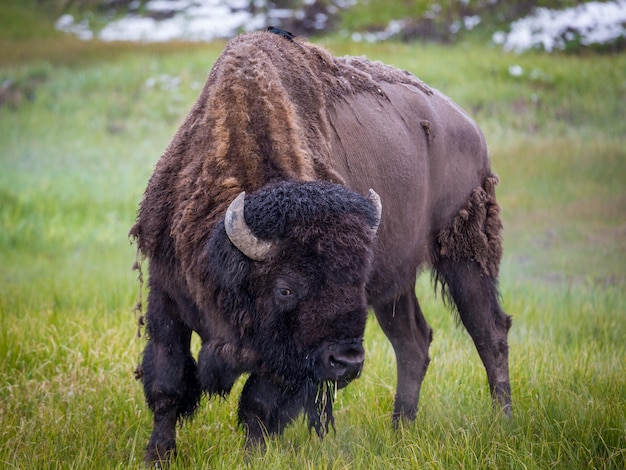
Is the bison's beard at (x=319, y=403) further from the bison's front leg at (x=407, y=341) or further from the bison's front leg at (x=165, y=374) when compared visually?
the bison's front leg at (x=407, y=341)

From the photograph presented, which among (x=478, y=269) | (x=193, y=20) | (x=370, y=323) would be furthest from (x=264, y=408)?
(x=193, y=20)

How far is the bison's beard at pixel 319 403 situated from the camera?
12.8ft

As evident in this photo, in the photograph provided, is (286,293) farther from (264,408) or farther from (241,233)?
(264,408)

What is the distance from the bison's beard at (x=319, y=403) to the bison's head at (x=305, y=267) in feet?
0.16

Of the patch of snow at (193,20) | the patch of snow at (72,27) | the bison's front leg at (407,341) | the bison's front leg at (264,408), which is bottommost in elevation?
the patch of snow at (72,27)

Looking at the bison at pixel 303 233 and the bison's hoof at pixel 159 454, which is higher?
the bison at pixel 303 233

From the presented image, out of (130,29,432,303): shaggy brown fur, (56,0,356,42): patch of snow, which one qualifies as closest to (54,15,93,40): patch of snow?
(56,0,356,42): patch of snow

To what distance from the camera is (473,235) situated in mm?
5488

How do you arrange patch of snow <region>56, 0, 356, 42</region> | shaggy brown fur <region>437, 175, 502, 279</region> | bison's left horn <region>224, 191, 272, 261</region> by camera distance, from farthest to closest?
1. patch of snow <region>56, 0, 356, 42</region>
2. shaggy brown fur <region>437, 175, 502, 279</region>
3. bison's left horn <region>224, 191, 272, 261</region>

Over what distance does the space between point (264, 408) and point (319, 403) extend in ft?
1.06

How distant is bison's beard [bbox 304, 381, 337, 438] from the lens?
12.8 feet

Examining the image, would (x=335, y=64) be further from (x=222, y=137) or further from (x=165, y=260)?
(x=165, y=260)

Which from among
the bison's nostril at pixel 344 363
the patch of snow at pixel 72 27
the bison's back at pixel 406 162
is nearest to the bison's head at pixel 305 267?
the bison's nostril at pixel 344 363

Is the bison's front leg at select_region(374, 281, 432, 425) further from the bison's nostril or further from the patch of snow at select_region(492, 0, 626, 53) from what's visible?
the patch of snow at select_region(492, 0, 626, 53)
